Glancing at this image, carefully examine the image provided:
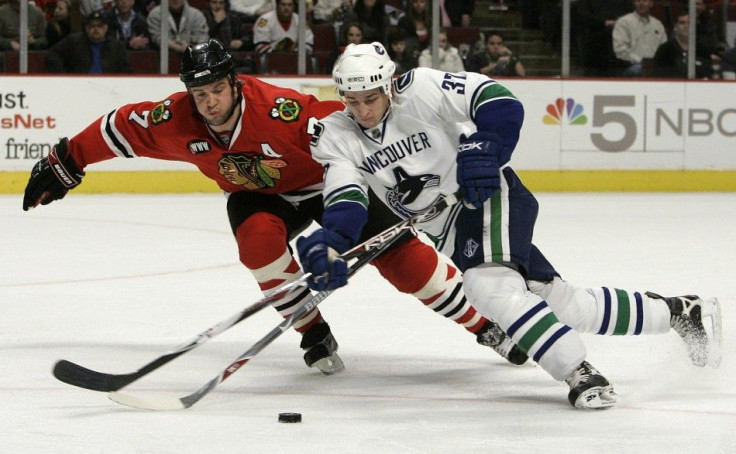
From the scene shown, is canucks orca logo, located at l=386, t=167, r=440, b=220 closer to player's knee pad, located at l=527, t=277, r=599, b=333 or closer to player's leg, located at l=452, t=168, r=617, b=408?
player's leg, located at l=452, t=168, r=617, b=408

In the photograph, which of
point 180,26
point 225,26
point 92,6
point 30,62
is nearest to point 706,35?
point 225,26

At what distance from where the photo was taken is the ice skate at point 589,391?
3.05 m

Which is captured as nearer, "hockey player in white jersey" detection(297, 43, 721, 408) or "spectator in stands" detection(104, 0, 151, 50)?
"hockey player in white jersey" detection(297, 43, 721, 408)

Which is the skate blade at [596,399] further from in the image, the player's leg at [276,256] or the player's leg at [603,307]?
the player's leg at [276,256]

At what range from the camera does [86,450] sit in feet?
8.86

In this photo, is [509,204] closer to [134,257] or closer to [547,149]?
[134,257]

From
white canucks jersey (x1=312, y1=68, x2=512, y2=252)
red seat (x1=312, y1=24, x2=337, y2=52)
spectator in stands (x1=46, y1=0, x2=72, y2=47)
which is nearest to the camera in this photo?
white canucks jersey (x1=312, y1=68, x2=512, y2=252)

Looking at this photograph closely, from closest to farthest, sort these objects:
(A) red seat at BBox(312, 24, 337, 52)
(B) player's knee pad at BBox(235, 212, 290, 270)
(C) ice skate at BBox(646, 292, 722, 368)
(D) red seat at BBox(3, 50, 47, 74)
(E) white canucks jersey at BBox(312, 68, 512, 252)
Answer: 1. (E) white canucks jersey at BBox(312, 68, 512, 252)
2. (C) ice skate at BBox(646, 292, 722, 368)
3. (B) player's knee pad at BBox(235, 212, 290, 270)
4. (D) red seat at BBox(3, 50, 47, 74)
5. (A) red seat at BBox(312, 24, 337, 52)

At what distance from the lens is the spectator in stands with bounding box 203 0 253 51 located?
9078 mm

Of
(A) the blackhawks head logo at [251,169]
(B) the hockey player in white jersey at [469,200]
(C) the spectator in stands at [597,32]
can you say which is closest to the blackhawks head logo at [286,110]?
(A) the blackhawks head logo at [251,169]

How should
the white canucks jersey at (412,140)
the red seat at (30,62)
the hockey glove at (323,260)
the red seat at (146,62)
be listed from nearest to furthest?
1. the hockey glove at (323,260)
2. the white canucks jersey at (412,140)
3. the red seat at (30,62)
4. the red seat at (146,62)

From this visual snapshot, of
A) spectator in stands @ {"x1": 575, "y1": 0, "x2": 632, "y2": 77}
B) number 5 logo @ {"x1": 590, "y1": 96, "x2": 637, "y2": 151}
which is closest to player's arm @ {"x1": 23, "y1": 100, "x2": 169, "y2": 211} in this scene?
number 5 logo @ {"x1": 590, "y1": 96, "x2": 637, "y2": 151}

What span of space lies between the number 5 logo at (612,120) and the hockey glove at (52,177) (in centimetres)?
594

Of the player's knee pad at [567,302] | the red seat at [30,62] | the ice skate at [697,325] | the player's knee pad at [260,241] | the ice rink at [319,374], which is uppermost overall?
the red seat at [30,62]
